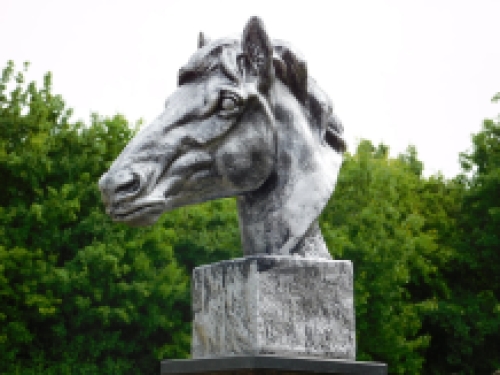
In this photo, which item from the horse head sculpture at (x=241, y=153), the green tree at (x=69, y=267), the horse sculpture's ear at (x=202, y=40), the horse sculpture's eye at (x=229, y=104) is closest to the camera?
the horse head sculpture at (x=241, y=153)

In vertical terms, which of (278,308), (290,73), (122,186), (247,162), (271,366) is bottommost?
(271,366)

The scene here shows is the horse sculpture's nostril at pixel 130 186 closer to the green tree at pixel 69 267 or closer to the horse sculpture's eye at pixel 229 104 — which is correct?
the horse sculpture's eye at pixel 229 104

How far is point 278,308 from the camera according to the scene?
4637 mm

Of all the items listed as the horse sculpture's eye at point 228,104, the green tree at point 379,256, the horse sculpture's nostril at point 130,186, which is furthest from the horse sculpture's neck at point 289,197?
the green tree at point 379,256

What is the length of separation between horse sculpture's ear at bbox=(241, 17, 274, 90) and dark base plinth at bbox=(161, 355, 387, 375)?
170cm

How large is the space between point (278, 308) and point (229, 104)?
1.28 meters

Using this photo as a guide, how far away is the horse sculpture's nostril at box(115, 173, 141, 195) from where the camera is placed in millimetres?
4590

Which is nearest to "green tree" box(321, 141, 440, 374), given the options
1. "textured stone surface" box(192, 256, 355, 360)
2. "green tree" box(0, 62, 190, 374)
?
"green tree" box(0, 62, 190, 374)

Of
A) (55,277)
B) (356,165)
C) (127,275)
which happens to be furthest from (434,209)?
(55,277)

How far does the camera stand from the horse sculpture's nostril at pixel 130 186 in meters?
4.59

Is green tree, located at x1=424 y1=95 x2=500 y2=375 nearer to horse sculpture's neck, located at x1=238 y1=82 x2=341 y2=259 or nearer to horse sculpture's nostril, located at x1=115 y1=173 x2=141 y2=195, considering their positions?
horse sculpture's neck, located at x1=238 y1=82 x2=341 y2=259

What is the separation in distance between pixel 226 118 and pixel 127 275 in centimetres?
2065

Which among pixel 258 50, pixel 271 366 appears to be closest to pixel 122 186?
pixel 258 50

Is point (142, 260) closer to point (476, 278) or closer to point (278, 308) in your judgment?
point (476, 278)
